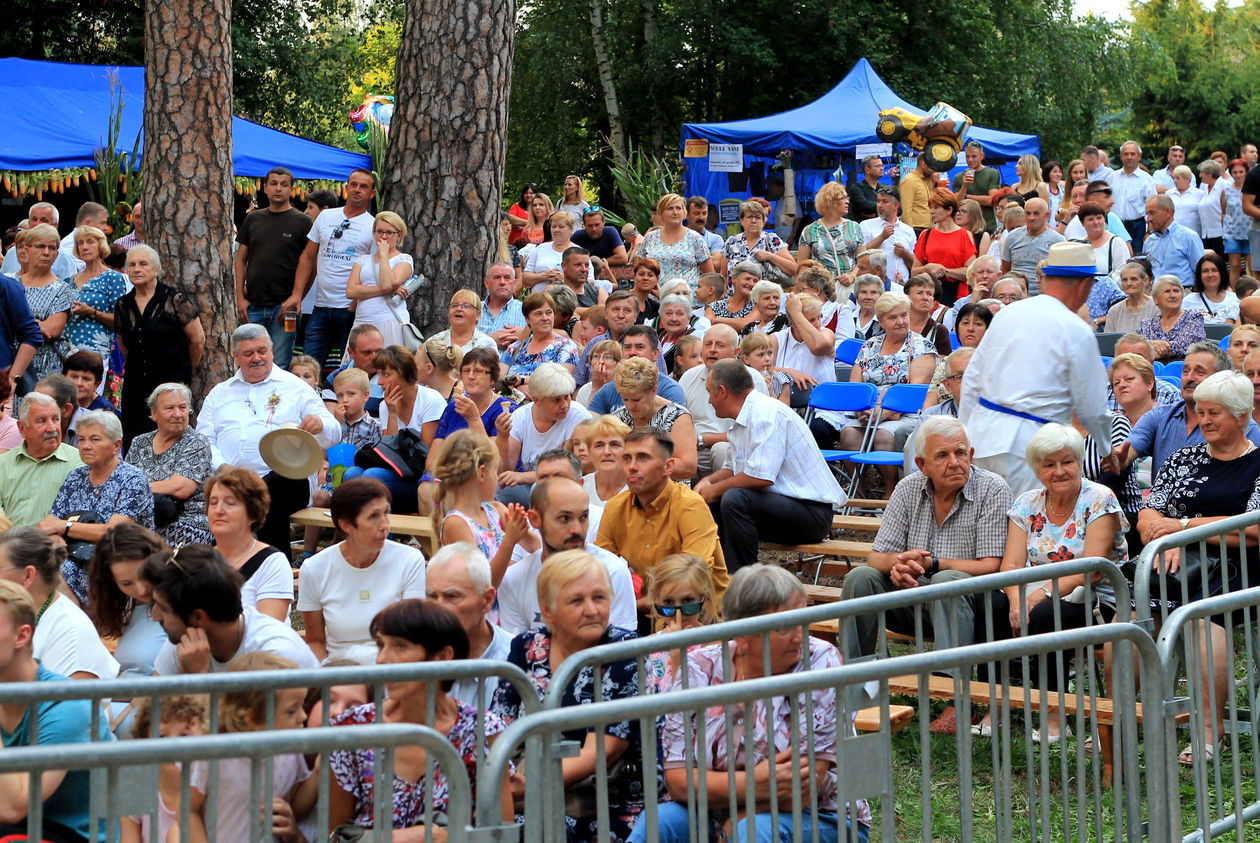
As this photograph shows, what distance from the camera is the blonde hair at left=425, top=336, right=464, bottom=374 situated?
9789 mm

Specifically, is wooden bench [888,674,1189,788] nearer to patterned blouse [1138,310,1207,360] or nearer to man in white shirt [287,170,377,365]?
patterned blouse [1138,310,1207,360]

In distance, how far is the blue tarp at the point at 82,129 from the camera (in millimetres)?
18250

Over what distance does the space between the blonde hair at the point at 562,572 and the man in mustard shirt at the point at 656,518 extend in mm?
1795

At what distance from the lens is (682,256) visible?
1352 cm

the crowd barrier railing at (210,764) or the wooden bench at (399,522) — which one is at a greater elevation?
the crowd barrier railing at (210,764)

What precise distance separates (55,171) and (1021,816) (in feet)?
53.3

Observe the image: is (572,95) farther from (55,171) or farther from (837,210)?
(837,210)

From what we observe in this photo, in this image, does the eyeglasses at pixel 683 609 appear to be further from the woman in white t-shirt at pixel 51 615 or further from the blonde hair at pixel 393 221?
the blonde hair at pixel 393 221

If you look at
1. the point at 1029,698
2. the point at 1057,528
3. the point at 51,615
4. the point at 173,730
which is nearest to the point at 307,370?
the point at 51,615

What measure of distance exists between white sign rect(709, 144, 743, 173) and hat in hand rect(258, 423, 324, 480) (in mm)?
13024

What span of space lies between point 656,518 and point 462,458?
2.79 feet

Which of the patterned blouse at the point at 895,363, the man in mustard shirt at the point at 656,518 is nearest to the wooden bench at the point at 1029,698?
the man in mustard shirt at the point at 656,518

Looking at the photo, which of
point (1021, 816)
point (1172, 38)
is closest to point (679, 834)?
point (1021, 816)

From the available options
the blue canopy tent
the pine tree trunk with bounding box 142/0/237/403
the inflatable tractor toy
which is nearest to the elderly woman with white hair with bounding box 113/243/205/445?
the pine tree trunk with bounding box 142/0/237/403
